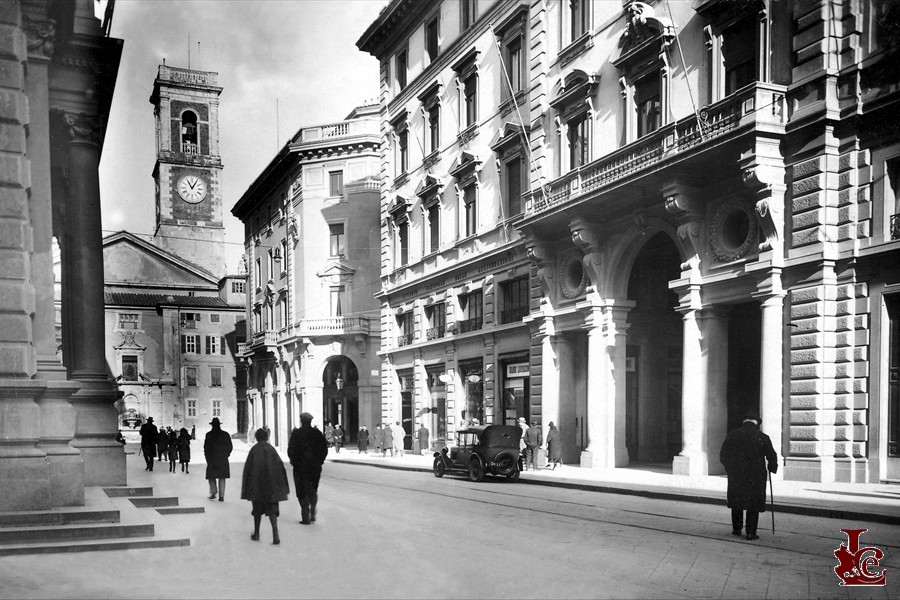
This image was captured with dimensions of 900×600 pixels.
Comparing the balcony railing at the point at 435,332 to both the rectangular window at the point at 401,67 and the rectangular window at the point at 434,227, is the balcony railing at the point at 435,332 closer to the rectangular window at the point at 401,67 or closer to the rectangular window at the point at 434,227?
the rectangular window at the point at 434,227

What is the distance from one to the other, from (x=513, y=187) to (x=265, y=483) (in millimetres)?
21926

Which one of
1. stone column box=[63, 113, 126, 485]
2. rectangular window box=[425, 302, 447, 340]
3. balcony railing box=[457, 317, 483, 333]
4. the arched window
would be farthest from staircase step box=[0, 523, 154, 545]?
rectangular window box=[425, 302, 447, 340]

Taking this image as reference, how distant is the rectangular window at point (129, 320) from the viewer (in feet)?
71.9

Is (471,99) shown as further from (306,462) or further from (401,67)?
(306,462)

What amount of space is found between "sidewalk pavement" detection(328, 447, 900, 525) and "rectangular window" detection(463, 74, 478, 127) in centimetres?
1462

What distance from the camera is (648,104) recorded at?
25.0 m

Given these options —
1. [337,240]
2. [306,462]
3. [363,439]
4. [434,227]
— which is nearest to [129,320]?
[306,462]

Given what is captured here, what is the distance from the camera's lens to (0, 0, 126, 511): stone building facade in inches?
473

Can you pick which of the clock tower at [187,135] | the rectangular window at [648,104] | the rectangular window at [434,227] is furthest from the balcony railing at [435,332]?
the clock tower at [187,135]

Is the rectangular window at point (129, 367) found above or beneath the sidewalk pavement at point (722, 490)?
above

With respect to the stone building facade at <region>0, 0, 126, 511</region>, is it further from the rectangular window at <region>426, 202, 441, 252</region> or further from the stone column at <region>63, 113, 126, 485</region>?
the rectangular window at <region>426, 202, 441, 252</region>

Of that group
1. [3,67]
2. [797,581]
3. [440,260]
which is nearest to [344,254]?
[440,260]

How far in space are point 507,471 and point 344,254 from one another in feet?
88.2

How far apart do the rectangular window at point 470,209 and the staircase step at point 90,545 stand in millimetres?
24362
